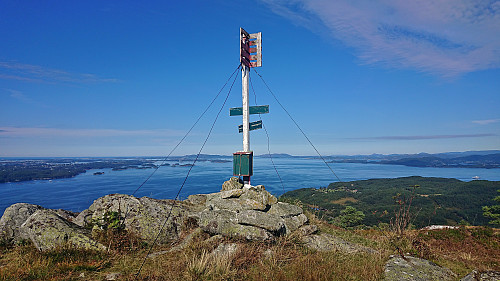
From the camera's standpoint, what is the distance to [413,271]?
477 centimetres

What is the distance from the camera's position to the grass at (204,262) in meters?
4.55

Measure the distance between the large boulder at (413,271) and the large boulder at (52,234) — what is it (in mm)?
6680

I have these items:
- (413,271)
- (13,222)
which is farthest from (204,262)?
(13,222)

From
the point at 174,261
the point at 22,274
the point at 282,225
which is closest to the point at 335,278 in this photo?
the point at 282,225

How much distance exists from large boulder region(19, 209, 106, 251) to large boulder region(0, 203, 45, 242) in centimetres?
63

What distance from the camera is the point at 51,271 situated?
467 cm

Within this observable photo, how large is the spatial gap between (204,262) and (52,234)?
4.11 meters

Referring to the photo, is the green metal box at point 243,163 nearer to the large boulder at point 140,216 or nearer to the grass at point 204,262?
the large boulder at point 140,216

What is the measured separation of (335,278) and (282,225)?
2.29m

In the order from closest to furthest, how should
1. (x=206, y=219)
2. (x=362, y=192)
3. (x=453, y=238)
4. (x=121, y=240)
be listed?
(x=121, y=240) < (x=206, y=219) < (x=453, y=238) < (x=362, y=192)

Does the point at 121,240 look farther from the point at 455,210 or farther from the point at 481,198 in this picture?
the point at 481,198

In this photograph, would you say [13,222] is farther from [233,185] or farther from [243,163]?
[243,163]

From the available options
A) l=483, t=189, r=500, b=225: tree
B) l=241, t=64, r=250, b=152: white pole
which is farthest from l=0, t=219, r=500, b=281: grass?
l=483, t=189, r=500, b=225: tree

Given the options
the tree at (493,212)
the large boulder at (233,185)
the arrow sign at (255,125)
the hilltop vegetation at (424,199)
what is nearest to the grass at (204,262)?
the large boulder at (233,185)
